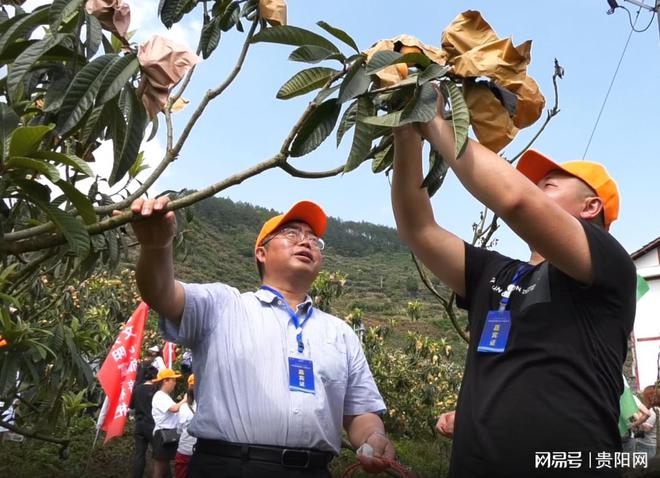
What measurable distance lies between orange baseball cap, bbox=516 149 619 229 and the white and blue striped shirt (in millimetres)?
888

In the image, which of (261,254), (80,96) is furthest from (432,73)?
(261,254)

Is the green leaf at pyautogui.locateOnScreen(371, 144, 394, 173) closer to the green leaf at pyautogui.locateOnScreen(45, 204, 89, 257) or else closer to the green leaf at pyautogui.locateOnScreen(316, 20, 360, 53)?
the green leaf at pyautogui.locateOnScreen(316, 20, 360, 53)

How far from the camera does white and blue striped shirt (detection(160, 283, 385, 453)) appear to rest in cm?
193

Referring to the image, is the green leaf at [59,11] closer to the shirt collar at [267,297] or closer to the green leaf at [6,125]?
the green leaf at [6,125]

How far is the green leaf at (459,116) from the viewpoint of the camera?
113cm

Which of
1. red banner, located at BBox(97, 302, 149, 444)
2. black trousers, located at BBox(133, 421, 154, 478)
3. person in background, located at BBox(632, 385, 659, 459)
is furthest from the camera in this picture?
black trousers, located at BBox(133, 421, 154, 478)

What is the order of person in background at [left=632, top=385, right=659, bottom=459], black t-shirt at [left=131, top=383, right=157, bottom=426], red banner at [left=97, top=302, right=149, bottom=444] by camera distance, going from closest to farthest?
person in background at [left=632, top=385, right=659, bottom=459] < red banner at [left=97, top=302, right=149, bottom=444] < black t-shirt at [left=131, top=383, right=157, bottom=426]

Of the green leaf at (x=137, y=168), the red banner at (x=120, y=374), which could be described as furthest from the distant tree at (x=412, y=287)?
the green leaf at (x=137, y=168)

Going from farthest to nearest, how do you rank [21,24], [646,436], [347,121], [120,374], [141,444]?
[141,444] < [120,374] < [646,436] < [21,24] < [347,121]

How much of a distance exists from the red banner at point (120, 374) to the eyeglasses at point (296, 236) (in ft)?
13.8

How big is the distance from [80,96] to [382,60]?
629mm

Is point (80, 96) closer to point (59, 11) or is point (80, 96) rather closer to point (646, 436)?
point (59, 11)

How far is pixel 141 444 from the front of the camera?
740 cm

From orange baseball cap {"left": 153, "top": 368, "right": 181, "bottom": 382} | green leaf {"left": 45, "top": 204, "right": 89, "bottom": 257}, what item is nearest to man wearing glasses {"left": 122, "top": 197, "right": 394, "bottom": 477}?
green leaf {"left": 45, "top": 204, "right": 89, "bottom": 257}
